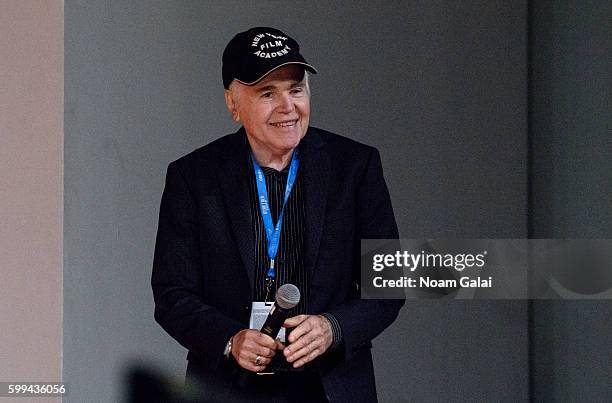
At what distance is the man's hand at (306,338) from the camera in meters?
2.77

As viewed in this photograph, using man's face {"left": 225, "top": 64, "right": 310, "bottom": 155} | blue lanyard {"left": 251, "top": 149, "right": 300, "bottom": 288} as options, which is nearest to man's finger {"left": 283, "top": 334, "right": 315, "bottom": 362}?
blue lanyard {"left": 251, "top": 149, "right": 300, "bottom": 288}

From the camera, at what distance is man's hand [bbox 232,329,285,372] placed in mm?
2752

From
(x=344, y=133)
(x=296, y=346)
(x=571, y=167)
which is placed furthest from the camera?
(x=571, y=167)

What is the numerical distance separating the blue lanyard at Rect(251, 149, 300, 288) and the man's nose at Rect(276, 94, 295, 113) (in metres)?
0.13

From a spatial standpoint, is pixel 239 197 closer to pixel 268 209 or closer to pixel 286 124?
pixel 268 209

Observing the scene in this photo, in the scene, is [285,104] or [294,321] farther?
[285,104]

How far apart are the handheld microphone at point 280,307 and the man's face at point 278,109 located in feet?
1.54

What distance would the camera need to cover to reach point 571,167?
4.01 meters

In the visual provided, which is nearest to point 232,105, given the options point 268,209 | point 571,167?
point 268,209

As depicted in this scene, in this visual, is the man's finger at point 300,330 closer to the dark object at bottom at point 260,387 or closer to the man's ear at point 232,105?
the dark object at bottom at point 260,387

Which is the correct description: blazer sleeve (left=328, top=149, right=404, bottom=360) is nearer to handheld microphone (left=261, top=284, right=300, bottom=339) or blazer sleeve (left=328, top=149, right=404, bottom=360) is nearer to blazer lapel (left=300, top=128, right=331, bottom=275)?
blazer lapel (left=300, top=128, right=331, bottom=275)

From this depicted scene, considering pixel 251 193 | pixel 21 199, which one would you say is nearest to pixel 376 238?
pixel 251 193

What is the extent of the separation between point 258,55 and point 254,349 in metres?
0.69

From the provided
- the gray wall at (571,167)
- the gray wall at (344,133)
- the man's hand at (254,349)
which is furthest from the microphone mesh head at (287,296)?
the gray wall at (571,167)
